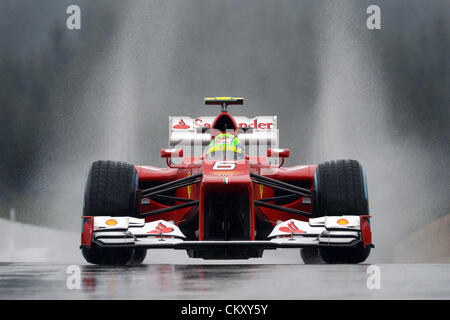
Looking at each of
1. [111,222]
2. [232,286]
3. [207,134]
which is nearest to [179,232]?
[111,222]

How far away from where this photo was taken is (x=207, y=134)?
8.58 meters

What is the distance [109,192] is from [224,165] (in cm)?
118

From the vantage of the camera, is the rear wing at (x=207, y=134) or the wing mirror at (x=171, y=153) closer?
the wing mirror at (x=171, y=153)

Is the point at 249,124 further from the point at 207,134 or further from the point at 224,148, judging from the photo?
the point at 224,148

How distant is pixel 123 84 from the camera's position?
24.0 meters

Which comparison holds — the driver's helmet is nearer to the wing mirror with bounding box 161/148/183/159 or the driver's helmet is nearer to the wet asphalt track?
the wing mirror with bounding box 161/148/183/159

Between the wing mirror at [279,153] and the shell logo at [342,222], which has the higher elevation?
the wing mirror at [279,153]

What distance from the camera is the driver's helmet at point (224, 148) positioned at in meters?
7.48

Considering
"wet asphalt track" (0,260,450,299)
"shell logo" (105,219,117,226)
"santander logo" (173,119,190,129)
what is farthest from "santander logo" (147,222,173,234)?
"santander logo" (173,119,190,129)

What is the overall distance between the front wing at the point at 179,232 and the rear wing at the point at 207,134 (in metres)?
2.56

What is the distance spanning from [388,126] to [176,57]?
8.96 meters

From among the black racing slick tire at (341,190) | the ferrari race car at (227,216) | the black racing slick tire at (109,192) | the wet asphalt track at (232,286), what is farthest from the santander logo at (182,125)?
the wet asphalt track at (232,286)

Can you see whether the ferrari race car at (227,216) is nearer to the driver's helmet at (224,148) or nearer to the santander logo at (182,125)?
the driver's helmet at (224,148)
